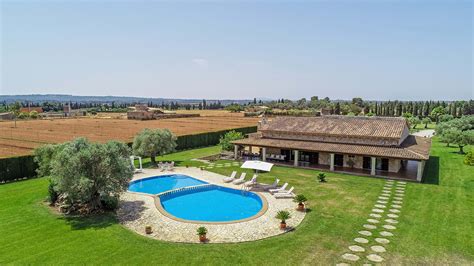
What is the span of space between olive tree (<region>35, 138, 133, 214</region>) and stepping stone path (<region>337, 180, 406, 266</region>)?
1282 cm

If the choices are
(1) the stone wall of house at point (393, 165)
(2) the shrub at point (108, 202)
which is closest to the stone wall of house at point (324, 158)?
(1) the stone wall of house at point (393, 165)

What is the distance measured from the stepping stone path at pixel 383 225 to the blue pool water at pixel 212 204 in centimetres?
656

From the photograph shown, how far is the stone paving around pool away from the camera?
53.6 feet

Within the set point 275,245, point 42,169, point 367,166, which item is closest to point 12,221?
point 42,169

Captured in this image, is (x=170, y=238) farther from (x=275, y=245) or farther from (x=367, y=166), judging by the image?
(x=367, y=166)

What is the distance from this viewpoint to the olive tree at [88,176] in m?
18.6

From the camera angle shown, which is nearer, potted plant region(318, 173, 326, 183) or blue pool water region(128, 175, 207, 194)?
blue pool water region(128, 175, 207, 194)

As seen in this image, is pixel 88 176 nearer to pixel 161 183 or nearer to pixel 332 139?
pixel 161 183

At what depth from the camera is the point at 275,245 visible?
15.3m

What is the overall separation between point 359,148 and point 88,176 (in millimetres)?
22952

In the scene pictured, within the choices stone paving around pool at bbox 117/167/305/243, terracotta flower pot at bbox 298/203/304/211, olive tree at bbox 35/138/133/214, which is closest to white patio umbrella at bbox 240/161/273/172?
stone paving around pool at bbox 117/167/305/243

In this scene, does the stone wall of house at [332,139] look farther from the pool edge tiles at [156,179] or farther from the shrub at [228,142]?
the pool edge tiles at [156,179]

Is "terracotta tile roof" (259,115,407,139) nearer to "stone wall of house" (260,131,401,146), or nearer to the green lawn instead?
"stone wall of house" (260,131,401,146)

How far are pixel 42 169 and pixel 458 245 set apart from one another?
23.5 m
